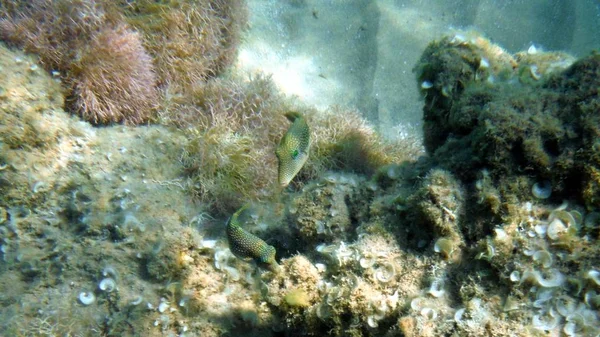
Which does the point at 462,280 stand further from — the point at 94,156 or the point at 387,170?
the point at 94,156

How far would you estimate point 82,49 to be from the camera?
11.6 ft

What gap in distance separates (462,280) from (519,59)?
2168 mm

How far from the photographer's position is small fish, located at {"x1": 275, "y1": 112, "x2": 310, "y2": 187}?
94.3 inches

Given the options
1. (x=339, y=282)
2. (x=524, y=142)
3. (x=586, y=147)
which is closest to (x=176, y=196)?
(x=339, y=282)

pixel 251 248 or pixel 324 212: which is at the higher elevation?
pixel 324 212

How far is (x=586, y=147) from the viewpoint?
6.03 feet

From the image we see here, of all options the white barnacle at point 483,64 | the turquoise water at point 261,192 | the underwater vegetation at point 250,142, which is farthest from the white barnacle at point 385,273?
the white barnacle at point 483,64

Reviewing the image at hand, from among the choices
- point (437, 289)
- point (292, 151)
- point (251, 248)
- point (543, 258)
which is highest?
point (543, 258)

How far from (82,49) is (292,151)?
265 centimetres

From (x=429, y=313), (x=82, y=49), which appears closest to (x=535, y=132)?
(x=429, y=313)

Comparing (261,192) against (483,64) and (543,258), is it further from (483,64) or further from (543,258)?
(543,258)

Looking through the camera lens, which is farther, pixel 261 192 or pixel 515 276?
pixel 261 192

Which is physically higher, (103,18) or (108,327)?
(103,18)

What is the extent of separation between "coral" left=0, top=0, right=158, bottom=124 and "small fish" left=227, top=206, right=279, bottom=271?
228 centimetres
